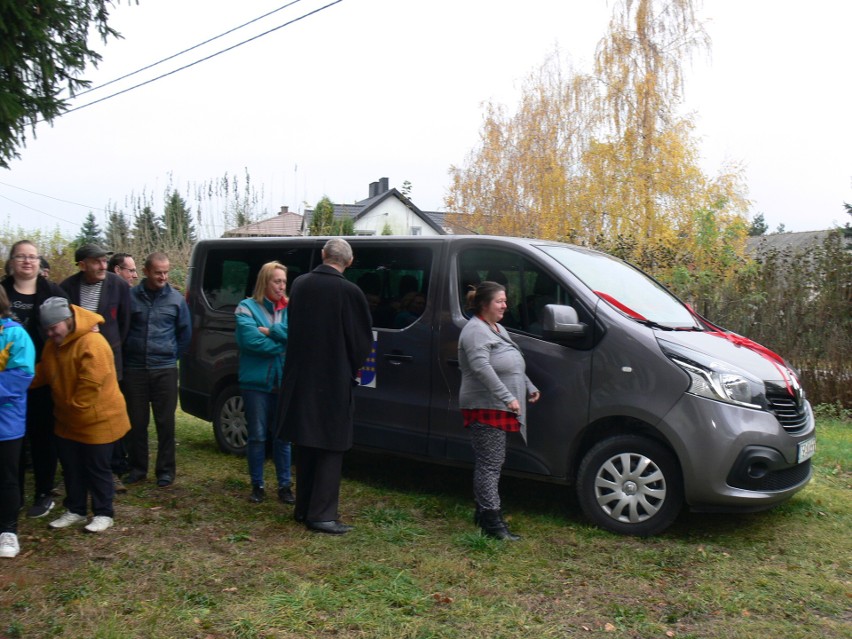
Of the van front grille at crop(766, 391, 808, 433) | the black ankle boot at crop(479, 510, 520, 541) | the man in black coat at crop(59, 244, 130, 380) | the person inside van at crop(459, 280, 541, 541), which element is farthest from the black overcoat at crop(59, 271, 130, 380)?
the van front grille at crop(766, 391, 808, 433)

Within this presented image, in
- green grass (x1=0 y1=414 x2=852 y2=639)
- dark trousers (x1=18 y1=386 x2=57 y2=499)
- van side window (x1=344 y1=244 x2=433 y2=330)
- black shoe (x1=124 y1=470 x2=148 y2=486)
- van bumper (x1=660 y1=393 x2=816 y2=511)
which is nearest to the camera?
green grass (x1=0 y1=414 x2=852 y2=639)

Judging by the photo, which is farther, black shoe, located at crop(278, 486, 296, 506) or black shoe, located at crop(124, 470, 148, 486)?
black shoe, located at crop(124, 470, 148, 486)

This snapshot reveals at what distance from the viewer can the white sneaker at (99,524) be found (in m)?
5.05

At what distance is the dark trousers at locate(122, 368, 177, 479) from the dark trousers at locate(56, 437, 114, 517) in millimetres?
1043

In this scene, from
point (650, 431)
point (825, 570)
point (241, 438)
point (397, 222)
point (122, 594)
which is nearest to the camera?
point (122, 594)

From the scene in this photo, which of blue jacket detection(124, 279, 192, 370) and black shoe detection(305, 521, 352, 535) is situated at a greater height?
blue jacket detection(124, 279, 192, 370)

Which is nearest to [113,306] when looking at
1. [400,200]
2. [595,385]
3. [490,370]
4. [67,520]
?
[67,520]

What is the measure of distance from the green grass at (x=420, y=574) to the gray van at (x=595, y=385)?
39 cm

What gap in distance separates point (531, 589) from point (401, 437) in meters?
2.01

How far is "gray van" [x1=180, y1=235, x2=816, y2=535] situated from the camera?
4898 millimetres

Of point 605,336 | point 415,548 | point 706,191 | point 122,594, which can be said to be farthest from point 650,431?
point 706,191

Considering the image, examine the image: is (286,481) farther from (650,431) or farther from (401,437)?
(650,431)

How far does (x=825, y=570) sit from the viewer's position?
4672 millimetres

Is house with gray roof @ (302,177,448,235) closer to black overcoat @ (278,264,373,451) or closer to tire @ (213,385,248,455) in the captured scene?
tire @ (213,385,248,455)
